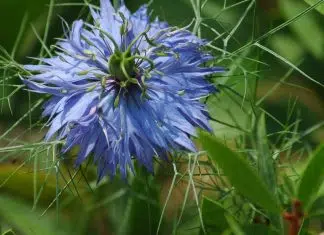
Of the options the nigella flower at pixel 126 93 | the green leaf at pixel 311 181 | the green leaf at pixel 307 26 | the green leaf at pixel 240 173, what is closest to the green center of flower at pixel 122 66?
the nigella flower at pixel 126 93

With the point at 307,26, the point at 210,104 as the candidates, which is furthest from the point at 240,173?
the point at 307,26

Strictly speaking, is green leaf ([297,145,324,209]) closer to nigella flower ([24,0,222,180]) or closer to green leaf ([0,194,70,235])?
nigella flower ([24,0,222,180])

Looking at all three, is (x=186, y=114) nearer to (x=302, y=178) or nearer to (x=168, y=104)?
(x=168, y=104)

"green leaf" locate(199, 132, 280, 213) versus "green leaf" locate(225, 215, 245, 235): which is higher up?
"green leaf" locate(199, 132, 280, 213)

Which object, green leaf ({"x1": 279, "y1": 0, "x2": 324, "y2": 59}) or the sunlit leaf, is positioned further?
green leaf ({"x1": 279, "y1": 0, "x2": 324, "y2": 59})

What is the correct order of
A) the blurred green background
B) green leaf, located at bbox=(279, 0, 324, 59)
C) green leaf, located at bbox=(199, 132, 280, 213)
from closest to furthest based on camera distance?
green leaf, located at bbox=(199, 132, 280, 213) < the blurred green background < green leaf, located at bbox=(279, 0, 324, 59)

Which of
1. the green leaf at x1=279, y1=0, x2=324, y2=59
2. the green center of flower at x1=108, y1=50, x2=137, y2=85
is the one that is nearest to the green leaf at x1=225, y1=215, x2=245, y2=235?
the green center of flower at x1=108, y1=50, x2=137, y2=85

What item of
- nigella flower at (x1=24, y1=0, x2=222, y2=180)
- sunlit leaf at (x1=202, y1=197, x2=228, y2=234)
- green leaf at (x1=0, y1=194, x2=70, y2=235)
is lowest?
sunlit leaf at (x1=202, y1=197, x2=228, y2=234)

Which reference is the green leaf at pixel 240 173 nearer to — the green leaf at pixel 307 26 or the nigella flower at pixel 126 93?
the nigella flower at pixel 126 93
